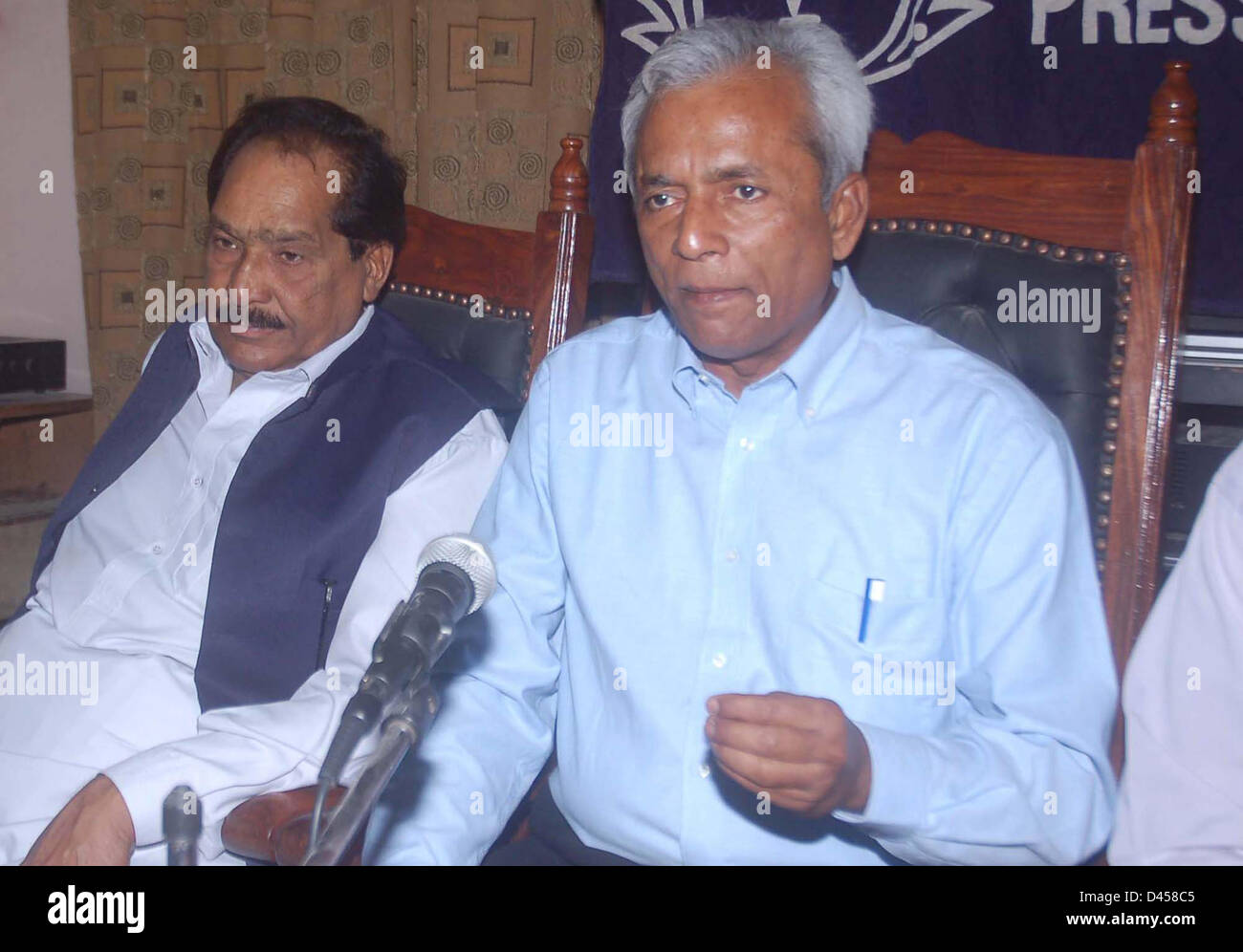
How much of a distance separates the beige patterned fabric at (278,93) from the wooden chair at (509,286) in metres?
0.71

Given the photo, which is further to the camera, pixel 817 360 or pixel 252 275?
pixel 252 275

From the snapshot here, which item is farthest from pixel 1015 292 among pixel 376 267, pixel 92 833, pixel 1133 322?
pixel 92 833

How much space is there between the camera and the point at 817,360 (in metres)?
1.11

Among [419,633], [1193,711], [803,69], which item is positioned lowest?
[1193,711]

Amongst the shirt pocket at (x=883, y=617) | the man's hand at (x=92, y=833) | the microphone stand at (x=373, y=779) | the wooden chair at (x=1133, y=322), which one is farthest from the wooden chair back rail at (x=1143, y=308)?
the man's hand at (x=92, y=833)

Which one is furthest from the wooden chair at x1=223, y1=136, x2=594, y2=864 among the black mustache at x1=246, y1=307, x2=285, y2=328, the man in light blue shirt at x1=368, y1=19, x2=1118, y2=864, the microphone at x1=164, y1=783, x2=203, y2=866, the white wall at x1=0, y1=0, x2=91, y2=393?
the white wall at x1=0, y1=0, x2=91, y2=393

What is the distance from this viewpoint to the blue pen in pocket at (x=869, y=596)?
40.5 inches

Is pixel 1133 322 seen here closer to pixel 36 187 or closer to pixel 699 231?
pixel 699 231

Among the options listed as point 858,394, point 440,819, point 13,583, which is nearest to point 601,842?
point 440,819

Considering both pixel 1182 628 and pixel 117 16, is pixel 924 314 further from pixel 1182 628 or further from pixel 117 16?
pixel 117 16

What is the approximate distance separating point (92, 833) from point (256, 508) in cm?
41

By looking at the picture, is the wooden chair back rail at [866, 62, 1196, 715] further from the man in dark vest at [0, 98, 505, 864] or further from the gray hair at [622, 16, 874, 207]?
the man in dark vest at [0, 98, 505, 864]

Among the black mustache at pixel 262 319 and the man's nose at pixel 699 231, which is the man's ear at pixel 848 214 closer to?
the man's nose at pixel 699 231

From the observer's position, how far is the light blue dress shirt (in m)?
0.95
